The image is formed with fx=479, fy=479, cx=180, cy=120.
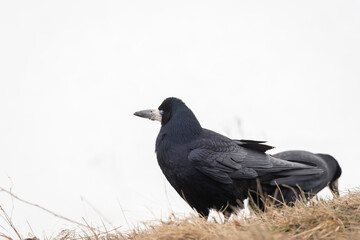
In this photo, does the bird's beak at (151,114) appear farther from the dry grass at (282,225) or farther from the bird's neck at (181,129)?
the dry grass at (282,225)

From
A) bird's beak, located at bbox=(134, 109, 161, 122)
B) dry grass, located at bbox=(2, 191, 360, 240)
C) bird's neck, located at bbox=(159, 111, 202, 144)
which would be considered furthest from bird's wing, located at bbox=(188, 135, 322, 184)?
dry grass, located at bbox=(2, 191, 360, 240)

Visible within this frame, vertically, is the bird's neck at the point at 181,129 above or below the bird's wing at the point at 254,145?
above

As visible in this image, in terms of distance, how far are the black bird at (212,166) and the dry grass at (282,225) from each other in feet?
3.35

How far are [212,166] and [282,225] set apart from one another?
1.74 meters

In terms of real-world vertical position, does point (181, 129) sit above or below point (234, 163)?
above

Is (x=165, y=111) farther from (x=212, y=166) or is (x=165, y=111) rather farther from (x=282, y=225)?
(x=282, y=225)

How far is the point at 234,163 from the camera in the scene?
17.0 feet

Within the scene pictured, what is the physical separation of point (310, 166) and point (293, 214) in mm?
2385

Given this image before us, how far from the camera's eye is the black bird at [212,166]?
500cm

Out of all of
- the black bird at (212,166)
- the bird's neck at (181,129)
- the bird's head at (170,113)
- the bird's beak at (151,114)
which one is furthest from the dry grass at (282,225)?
the bird's beak at (151,114)

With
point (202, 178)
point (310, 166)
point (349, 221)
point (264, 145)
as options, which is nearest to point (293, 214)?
point (349, 221)

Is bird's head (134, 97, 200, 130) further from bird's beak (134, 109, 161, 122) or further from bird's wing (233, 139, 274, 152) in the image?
bird's wing (233, 139, 274, 152)

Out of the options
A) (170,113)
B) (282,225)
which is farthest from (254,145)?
(282,225)

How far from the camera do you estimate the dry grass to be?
309 centimetres
